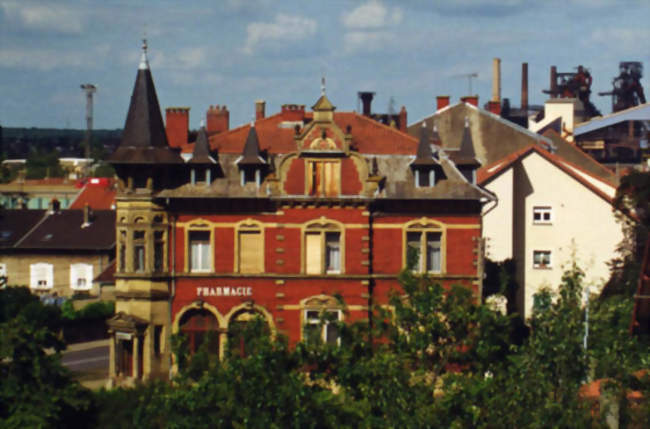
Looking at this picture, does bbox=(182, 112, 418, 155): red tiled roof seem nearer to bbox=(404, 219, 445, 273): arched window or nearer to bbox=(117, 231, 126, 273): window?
bbox=(404, 219, 445, 273): arched window

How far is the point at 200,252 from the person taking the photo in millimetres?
50188

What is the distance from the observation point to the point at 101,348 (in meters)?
65.1

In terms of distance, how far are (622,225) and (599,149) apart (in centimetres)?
3509

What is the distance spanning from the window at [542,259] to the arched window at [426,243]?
1190 centimetres

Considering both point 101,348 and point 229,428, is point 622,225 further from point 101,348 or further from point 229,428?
point 229,428

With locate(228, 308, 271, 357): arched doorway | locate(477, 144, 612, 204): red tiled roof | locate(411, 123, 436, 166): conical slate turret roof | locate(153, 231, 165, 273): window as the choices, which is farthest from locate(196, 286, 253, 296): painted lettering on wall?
locate(477, 144, 612, 204): red tiled roof

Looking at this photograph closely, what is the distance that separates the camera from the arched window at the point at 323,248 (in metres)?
49.7

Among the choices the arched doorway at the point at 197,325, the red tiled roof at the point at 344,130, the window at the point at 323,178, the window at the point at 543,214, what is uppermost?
the red tiled roof at the point at 344,130

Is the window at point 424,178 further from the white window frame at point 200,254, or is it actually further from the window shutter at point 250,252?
the white window frame at point 200,254

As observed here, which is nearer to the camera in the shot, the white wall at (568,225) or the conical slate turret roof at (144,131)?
the conical slate turret roof at (144,131)

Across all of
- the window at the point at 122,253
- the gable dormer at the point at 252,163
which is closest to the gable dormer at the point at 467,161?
the gable dormer at the point at 252,163

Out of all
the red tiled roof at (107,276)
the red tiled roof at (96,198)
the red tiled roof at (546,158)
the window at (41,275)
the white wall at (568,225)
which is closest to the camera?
the red tiled roof at (546,158)

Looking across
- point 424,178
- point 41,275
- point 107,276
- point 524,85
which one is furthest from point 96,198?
point 424,178

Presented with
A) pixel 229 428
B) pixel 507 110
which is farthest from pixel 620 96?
pixel 229 428
